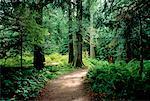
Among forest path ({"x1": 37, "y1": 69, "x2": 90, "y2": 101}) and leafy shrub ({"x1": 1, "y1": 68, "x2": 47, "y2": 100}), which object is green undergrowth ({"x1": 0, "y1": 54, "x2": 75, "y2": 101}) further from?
forest path ({"x1": 37, "y1": 69, "x2": 90, "y2": 101})

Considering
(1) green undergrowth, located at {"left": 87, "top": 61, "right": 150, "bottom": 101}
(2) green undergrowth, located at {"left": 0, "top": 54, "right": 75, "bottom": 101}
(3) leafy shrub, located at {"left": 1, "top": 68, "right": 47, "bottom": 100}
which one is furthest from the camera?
(3) leafy shrub, located at {"left": 1, "top": 68, "right": 47, "bottom": 100}

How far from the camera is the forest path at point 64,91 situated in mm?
12086

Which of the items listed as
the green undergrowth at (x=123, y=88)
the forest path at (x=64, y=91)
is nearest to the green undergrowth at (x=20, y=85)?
the forest path at (x=64, y=91)

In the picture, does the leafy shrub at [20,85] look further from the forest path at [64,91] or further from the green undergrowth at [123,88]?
the green undergrowth at [123,88]

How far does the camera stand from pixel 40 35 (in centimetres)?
1439

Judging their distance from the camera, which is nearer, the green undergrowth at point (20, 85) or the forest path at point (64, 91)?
the green undergrowth at point (20, 85)

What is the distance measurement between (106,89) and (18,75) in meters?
4.96

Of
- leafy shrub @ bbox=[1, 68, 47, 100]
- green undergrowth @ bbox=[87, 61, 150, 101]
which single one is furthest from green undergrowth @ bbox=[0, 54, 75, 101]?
green undergrowth @ bbox=[87, 61, 150, 101]

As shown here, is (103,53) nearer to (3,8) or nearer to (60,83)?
(60,83)

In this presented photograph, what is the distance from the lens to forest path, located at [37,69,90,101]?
12.1m

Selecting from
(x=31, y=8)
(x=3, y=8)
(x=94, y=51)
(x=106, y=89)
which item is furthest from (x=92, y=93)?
(x=94, y=51)

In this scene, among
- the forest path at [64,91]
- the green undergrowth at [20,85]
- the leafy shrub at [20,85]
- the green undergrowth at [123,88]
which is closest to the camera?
the green undergrowth at [123,88]

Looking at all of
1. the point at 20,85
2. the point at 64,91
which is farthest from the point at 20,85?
the point at 64,91

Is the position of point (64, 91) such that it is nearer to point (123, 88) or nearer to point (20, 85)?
point (20, 85)
